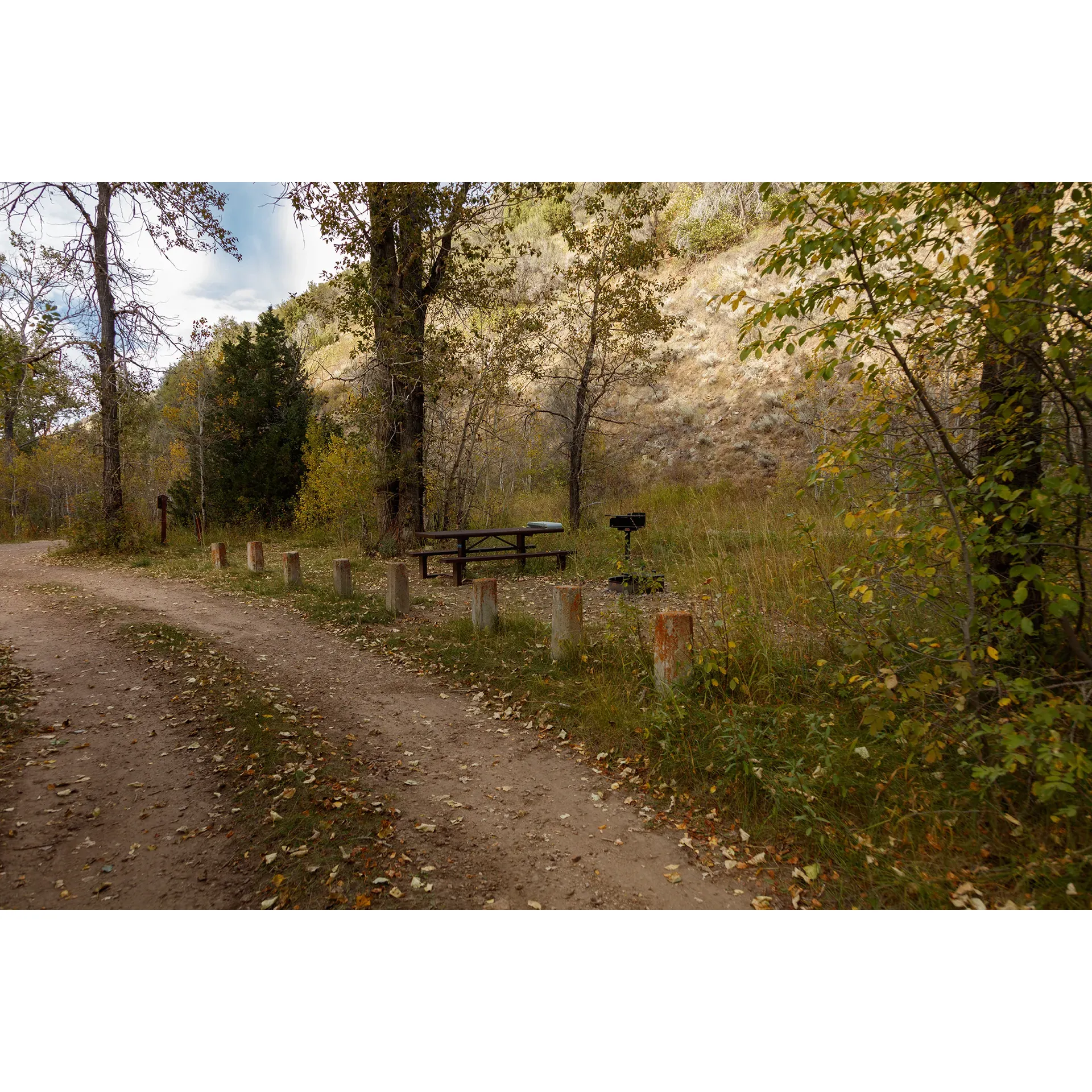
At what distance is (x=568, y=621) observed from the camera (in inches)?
187

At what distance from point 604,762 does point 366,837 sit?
1.37 meters

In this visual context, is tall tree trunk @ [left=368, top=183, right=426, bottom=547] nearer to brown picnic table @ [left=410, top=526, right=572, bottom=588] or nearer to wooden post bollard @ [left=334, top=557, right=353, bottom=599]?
brown picnic table @ [left=410, top=526, right=572, bottom=588]

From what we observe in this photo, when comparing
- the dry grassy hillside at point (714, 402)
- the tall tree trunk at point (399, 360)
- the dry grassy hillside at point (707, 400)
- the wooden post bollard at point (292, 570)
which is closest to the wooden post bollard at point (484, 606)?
the wooden post bollard at point (292, 570)

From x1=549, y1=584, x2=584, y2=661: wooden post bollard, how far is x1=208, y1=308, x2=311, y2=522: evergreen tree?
1366 cm

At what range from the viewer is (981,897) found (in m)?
2.22

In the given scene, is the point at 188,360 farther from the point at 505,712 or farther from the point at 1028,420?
the point at 1028,420

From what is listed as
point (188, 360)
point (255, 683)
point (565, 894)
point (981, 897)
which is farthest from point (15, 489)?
point (981, 897)

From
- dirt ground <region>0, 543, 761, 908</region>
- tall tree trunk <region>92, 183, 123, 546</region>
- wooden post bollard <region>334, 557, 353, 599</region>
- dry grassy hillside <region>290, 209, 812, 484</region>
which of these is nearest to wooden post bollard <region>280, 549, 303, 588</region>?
wooden post bollard <region>334, 557, 353, 599</region>

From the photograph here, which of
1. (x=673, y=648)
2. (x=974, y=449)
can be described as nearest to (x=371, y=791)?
(x=673, y=648)

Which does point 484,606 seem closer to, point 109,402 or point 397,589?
point 397,589

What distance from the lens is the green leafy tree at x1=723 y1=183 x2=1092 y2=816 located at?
2.36m

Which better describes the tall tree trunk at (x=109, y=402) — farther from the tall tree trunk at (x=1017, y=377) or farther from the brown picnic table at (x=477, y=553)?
the tall tree trunk at (x=1017, y=377)

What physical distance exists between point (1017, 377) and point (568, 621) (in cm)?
311

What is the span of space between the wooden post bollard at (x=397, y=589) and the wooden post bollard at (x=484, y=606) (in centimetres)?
133
